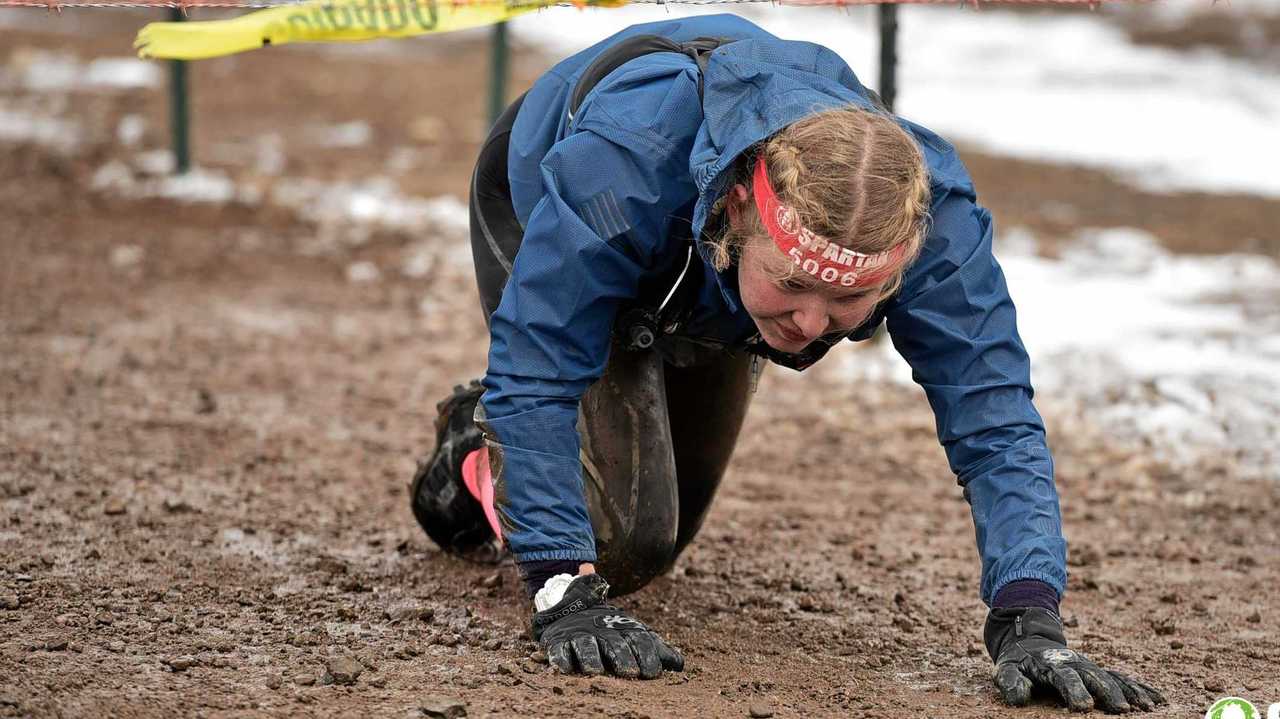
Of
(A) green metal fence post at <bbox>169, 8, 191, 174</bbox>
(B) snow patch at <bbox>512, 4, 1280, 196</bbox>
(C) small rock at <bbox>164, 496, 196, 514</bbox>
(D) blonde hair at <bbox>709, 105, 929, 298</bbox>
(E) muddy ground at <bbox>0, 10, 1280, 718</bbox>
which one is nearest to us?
(D) blonde hair at <bbox>709, 105, 929, 298</bbox>

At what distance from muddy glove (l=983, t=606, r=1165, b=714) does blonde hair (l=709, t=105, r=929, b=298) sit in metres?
0.82

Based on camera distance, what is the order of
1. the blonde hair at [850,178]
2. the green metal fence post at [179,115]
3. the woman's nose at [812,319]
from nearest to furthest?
the blonde hair at [850,178], the woman's nose at [812,319], the green metal fence post at [179,115]

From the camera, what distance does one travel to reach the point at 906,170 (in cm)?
279

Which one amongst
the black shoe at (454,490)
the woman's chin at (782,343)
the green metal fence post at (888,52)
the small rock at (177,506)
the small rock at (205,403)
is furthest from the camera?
the green metal fence post at (888,52)

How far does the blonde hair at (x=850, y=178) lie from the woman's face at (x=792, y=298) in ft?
0.12

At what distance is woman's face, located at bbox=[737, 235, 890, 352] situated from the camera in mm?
2840

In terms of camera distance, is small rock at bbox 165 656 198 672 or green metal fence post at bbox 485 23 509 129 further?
green metal fence post at bbox 485 23 509 129

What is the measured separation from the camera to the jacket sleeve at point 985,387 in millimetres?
3002

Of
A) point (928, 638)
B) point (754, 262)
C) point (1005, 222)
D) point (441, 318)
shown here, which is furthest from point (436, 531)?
point (1005, 222)

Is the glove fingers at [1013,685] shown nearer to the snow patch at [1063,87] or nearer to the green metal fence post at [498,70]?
the green metal fence post at [498,70]

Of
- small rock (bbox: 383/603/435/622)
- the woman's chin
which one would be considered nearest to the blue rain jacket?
the woman's chin

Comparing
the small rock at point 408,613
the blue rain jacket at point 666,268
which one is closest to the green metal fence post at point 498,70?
the small rock at point 408,613

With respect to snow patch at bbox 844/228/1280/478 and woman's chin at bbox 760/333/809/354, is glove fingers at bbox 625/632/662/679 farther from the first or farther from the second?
snow patch at bbox 844/228/1280/478

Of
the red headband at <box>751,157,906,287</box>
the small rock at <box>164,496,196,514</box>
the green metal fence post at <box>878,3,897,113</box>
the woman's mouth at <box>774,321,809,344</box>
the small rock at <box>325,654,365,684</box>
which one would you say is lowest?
the small rock at <box>164,496,196,514</box>
